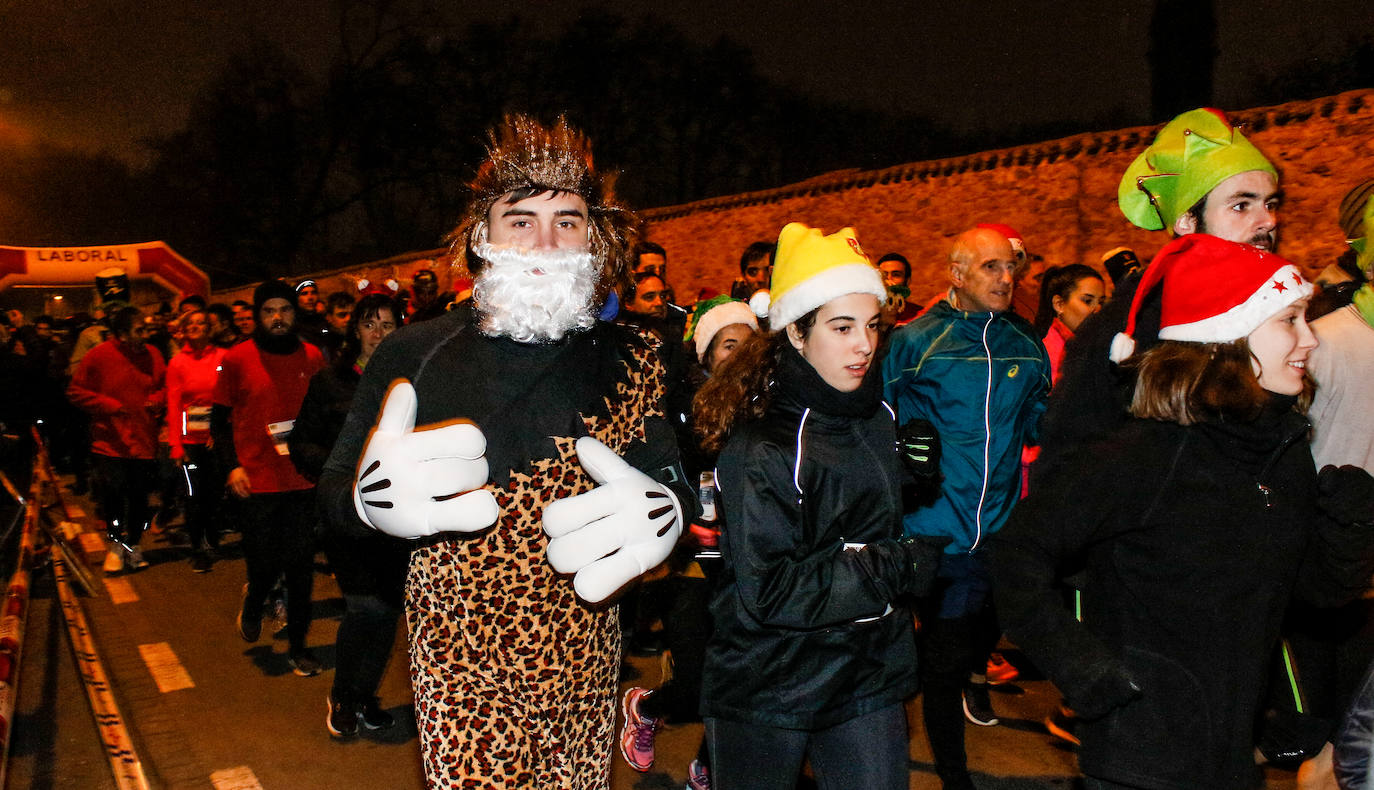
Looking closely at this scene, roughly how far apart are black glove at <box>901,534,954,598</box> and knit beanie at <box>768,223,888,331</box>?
2.33 ft

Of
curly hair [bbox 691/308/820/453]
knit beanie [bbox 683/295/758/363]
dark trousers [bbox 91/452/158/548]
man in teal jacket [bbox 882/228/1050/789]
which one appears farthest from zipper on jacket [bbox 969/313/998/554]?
dark trousers [bbox 91/452/158/548]

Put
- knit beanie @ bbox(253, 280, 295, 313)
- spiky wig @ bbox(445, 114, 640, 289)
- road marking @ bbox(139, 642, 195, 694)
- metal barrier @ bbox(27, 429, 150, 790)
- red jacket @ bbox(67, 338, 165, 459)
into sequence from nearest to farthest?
spiky wig @ bbox(445, 114, 640, 289) → metal barrier @ bbox(27, 429, 150, 790) → road marking @ bbox(139, 642, 195, 694) → knit beanie @ bbox(253, 280, 295, 313) → red jacket @ bbox(67, 338, 165, 459)

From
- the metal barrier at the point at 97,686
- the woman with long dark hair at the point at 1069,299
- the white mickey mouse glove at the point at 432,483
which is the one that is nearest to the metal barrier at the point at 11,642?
the metal barrier at the point at 97,686

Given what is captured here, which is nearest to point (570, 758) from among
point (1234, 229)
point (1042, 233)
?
point (1234, 229)

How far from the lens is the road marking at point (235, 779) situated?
14.2 ft

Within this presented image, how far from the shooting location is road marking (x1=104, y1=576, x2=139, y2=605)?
7637mm

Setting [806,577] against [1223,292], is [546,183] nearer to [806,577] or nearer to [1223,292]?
[806,577]

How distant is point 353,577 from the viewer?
15.0ft

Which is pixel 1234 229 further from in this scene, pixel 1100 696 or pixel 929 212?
pixel 929 212

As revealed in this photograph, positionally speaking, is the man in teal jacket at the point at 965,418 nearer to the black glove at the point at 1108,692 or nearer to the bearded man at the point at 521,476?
the bearded man at the point at 521,476

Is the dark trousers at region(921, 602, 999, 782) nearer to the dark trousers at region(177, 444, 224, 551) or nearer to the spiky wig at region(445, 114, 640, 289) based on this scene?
the spiky wig at region(445, 114, 640, 289)

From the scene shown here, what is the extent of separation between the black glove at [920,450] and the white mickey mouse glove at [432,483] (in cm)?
117

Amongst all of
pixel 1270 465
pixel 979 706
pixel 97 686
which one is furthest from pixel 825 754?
pixel 97 686

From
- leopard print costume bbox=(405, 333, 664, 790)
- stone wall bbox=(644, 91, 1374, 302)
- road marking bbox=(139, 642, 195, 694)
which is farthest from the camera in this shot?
stone wall bbox=(644, 91, 1374, 302)
